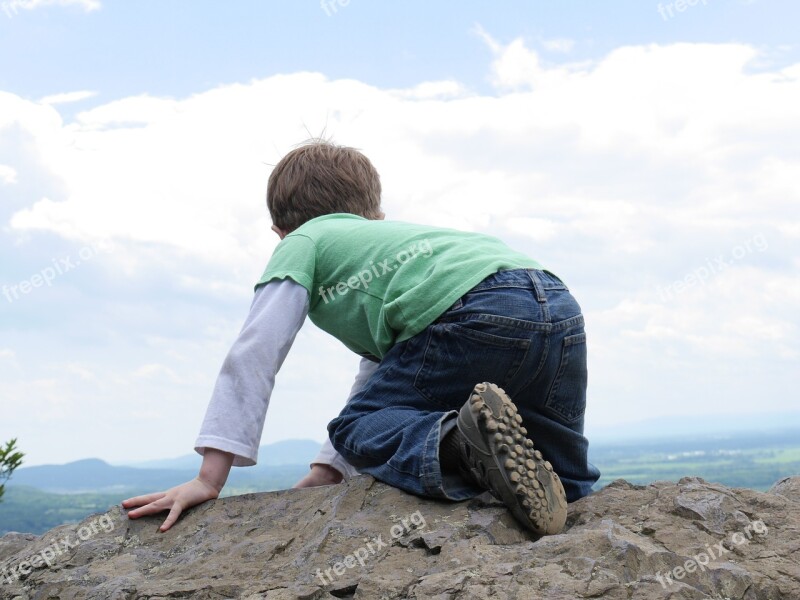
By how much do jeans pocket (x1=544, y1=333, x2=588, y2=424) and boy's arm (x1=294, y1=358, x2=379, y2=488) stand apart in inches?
32.3

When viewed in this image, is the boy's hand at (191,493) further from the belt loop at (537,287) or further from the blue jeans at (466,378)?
the belt loop at (537,287)

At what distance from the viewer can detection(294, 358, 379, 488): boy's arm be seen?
3.40 m

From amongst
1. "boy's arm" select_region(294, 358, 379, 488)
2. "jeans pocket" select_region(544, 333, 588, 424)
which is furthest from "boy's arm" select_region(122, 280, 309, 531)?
"jeans pocket" select_region(544, 333, 588, 424)

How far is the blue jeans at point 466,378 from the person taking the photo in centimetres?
270

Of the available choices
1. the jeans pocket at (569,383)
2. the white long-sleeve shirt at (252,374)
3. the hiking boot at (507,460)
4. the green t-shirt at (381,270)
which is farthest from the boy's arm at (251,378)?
the jeans pocket at (569,383)

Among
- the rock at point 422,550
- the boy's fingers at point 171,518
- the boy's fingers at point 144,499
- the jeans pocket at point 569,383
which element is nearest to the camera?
the rock at point 422,550

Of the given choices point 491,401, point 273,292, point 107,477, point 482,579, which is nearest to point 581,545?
point 482,579

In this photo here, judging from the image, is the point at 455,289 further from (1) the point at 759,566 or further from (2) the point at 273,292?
(1) the point at 759,566

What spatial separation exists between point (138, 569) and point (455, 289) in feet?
4.72

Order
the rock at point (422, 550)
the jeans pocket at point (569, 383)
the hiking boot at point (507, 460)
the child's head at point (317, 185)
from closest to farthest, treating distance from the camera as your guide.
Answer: the rock at point (422, 550) → the hiking boot at point (507, 460) → the jeans pocket at point (569, 383) → the child's head at point (317, 185)

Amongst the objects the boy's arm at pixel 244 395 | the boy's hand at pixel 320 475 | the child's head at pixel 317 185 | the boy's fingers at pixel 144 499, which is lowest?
the boy's fingers at pixel 144 499

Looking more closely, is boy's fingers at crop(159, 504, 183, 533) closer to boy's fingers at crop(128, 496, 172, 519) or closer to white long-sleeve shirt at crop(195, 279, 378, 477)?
boy's fingers at crop(128, 496, 172, 519)

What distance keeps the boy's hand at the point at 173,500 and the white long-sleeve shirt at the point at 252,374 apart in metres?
0.16

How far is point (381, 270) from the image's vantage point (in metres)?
2.96
